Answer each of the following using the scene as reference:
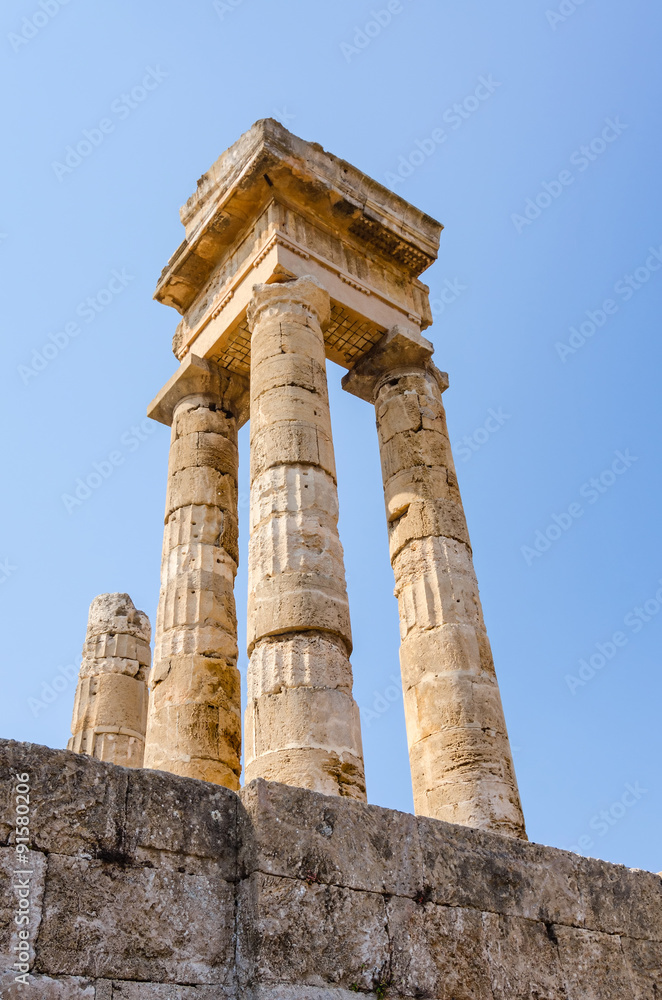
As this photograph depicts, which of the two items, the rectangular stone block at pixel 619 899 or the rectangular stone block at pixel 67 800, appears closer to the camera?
the rectangular stone block at pixel 67 800

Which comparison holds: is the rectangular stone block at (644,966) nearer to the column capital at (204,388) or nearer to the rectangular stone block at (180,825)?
the rectangular stone block at (180,825)

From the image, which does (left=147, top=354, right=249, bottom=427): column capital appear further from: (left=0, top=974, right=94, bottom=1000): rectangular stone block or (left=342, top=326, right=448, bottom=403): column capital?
(left=0, top=974, right=94, bottom=1000): rectangular stone block

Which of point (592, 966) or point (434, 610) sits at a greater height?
point (434, 610)

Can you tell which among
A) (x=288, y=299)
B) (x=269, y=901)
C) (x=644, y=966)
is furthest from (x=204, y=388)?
(x=644, y=966)

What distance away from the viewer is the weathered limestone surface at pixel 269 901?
402 cm

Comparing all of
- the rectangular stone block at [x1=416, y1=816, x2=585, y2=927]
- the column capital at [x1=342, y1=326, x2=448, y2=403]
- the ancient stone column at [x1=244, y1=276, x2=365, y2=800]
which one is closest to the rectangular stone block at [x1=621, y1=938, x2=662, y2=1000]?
the rectangular stone block at [x1=416, y1=816, x2=585, y2=927]

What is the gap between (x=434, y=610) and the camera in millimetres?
10305

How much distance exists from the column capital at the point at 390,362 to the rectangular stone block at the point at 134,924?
924 centimetres

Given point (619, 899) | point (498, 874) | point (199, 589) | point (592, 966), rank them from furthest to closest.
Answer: point (199, 589), point (619, 899), point (592, 966), point (498, 874)

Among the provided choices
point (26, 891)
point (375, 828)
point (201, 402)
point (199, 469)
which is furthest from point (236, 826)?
point (201, 402)

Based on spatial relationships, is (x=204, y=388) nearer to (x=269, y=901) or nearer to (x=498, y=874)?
(x=498, y=874)

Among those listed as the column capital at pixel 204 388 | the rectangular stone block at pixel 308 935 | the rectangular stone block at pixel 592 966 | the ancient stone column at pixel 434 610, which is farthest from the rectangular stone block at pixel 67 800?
the column capital at pixel 204 388

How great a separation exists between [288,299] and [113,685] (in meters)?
7.22

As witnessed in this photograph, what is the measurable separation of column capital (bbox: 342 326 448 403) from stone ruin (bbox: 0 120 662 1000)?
1.5 inches
